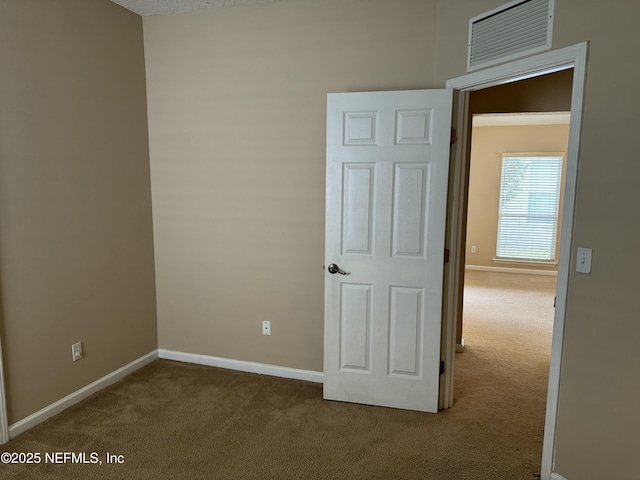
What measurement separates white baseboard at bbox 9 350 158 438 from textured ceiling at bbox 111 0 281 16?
108 inches

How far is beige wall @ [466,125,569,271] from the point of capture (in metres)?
7.08

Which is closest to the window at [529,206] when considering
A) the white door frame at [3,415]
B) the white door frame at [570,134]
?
the white door frame at [570,134]

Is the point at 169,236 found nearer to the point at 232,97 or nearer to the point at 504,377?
the point at 232,97

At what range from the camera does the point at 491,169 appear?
7.37m

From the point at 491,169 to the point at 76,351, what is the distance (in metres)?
6.84

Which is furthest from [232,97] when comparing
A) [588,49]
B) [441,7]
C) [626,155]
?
[626,155]

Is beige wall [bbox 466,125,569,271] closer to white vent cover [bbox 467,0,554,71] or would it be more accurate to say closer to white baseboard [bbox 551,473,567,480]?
white vent cover [bbox 467,0,554,71]

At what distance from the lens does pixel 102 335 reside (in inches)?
121

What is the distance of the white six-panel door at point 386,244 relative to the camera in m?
2.58

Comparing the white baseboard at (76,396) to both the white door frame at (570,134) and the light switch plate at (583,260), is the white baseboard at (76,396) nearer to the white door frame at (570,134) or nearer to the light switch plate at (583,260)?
the white door frame at (570,134)

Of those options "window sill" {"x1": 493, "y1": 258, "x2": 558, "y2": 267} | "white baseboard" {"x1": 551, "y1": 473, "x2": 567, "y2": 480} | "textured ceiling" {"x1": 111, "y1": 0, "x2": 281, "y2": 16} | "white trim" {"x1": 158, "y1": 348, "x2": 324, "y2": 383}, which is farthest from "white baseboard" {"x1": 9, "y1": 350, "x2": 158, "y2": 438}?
"window sill" {"x1": 493, "y1": 258, "x2": 558, "y2": 267}

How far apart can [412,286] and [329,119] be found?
1222mm

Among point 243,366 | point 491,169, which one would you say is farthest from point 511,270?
point 243,366

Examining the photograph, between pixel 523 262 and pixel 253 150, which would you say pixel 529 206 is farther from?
pixel 253 150
